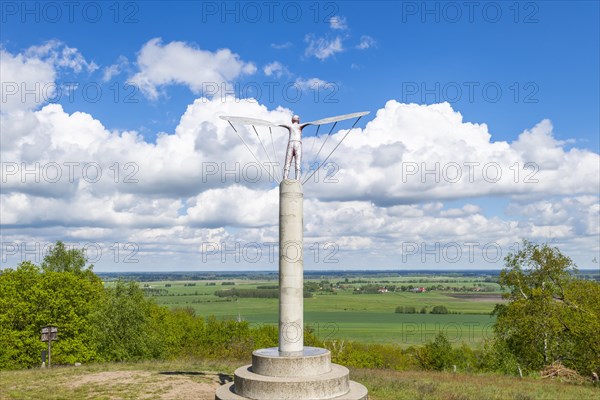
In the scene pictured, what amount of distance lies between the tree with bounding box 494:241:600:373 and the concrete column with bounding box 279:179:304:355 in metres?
23.2

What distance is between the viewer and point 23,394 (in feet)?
59.8

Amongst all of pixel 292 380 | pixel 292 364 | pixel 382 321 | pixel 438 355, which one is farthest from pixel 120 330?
pixel 382 321

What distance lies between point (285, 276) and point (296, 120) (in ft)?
19.8

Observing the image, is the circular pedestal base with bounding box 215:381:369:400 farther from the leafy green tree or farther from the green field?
the green field

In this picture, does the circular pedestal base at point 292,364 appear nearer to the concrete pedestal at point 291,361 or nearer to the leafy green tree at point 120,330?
the concrete pedestal at point 291,361

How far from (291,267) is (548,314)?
26606mm

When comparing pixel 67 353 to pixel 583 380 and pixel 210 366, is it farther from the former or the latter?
pixel 583 380

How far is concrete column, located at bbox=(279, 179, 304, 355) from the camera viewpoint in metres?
16.7

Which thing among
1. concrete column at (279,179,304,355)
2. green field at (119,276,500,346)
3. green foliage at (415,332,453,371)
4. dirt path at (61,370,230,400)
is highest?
concrete column at (279,179,304,355)

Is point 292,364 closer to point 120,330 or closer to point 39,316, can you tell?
point 120,330

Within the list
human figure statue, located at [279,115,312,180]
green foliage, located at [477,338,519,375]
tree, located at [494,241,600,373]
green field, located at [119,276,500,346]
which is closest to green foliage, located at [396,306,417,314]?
green field, located at [119,276,500,346]

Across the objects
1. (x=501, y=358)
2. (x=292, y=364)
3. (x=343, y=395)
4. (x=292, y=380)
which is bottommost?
(x=501, y=358)

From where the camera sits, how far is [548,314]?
34312 millimetres

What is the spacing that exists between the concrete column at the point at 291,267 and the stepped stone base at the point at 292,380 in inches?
26.3
